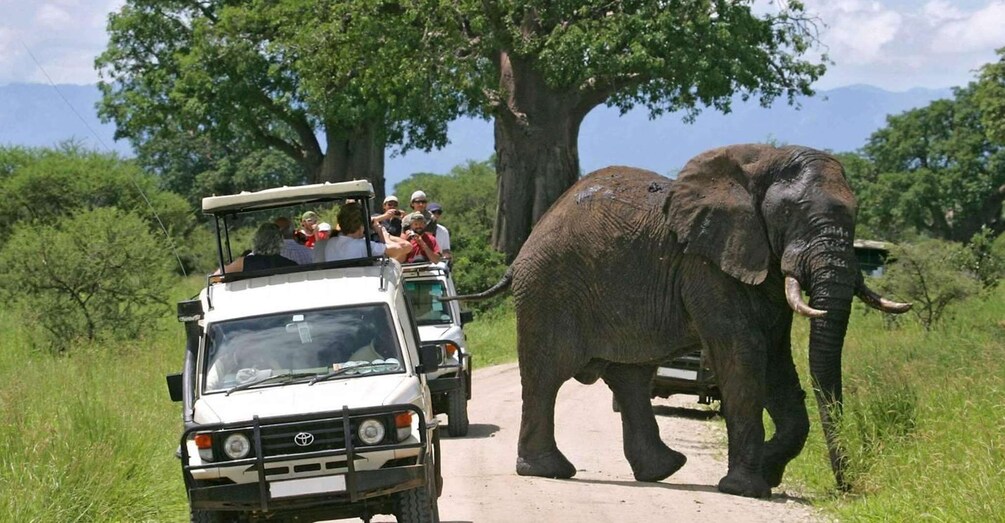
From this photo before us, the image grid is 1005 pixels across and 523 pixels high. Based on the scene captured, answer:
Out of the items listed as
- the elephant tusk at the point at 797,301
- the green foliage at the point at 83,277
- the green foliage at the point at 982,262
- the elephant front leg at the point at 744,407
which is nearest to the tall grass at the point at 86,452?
the elephant front leg at the point at 744,407

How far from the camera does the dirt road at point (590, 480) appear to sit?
11422 mm

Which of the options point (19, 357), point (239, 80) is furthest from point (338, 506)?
point (239, 80)

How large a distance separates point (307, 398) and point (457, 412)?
683 centimetres

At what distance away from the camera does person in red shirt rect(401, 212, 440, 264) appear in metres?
17.9

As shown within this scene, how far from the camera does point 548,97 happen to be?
36188 millimetres

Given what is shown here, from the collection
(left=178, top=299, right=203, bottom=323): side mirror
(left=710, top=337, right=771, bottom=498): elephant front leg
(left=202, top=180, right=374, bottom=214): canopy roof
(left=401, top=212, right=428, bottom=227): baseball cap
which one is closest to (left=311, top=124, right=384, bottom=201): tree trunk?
(left=401, top=212, right=428, bottom=227): baseball cap

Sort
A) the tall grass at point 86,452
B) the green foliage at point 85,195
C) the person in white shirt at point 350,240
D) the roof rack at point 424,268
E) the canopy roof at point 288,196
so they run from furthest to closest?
the green foliage at point 85,195 → the roof rack at point 424,268 → the person in white shirt at point 350,240 → the canopy roof at point 288,196 → the tall grass at point 86,452

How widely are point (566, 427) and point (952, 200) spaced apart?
5990cm

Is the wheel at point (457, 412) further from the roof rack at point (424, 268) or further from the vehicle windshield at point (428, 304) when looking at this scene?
the roof rack at point (424, 268)

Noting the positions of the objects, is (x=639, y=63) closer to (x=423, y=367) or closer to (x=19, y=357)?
(x=19, y=357)

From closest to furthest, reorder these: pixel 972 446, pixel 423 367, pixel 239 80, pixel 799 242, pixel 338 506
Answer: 1. pixel 338 506
2. pixel 423 367
3. pixel 972 446
4. pixel 799 242
5. pixel 239 80

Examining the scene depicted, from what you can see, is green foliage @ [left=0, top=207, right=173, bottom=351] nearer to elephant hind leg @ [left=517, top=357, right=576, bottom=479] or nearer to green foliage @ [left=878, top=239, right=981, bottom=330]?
green foliage @ [left=878, top=239, right=981, bottom=330]

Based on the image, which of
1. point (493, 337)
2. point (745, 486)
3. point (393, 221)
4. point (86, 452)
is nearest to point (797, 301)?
point (745, 486)

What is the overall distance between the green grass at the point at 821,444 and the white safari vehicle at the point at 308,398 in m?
1.50
